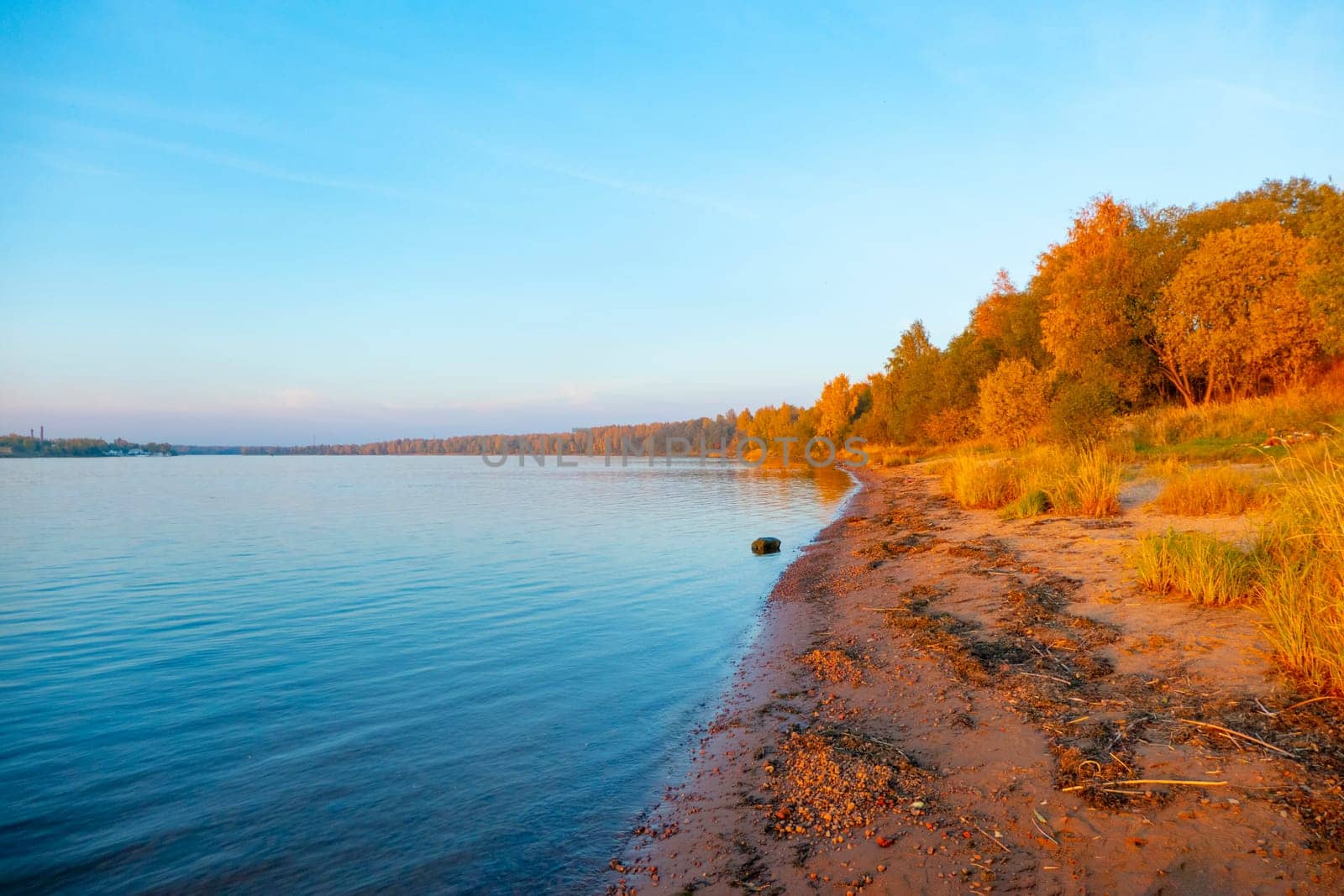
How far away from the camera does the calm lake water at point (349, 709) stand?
5223 millimetres

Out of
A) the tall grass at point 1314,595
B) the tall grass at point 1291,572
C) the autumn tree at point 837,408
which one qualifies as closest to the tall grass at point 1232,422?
the tall grass at point 1291,572

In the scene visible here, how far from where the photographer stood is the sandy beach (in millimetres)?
3947

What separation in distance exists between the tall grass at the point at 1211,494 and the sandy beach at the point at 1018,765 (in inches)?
175

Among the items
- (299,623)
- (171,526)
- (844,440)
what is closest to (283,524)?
(171,526)

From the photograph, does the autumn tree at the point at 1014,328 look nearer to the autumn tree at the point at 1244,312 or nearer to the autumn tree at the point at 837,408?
the autumn tree at the point at 1244,312

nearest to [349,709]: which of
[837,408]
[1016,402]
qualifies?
[1016,402]

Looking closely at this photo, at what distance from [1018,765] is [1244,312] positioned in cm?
3488

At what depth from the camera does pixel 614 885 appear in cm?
462

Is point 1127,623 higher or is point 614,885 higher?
point 1127,623

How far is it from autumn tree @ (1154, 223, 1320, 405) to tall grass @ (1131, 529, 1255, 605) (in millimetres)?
26526

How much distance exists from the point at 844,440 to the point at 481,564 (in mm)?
78728

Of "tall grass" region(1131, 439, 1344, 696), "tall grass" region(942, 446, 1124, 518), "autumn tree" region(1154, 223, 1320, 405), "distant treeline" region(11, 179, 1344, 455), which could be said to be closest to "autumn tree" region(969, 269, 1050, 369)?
"distant treeline" region(11, 179, 1344, 455)

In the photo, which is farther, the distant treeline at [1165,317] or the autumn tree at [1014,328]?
the autumn tree at [1014,328]

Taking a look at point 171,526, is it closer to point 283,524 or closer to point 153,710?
point 283,524
